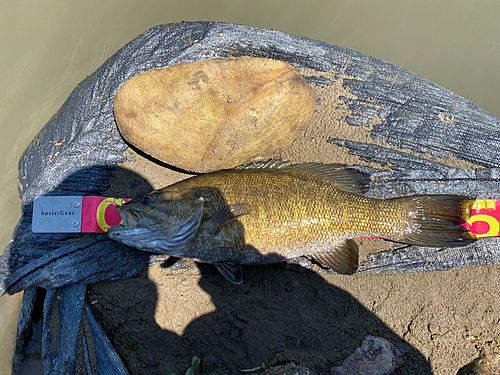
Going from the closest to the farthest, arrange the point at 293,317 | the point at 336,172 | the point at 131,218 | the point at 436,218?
the point at 131,218 < the point at 436,218 < the point at 336,172 < the point at 293,317

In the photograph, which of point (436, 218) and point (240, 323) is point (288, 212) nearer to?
point (240, 323)

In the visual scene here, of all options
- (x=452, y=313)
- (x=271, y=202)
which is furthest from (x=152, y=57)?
(x=452, y=313)

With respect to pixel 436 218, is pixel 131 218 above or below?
below

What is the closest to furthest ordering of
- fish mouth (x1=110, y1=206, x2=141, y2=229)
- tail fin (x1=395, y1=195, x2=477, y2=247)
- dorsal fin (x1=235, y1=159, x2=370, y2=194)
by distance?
1. fish mouth (x1=110, y1=206, x2=141, y2=229)
2. tail fin (x1=395, y1=195, x2=477, y2=247)
3. dorsal fin (x1=235, y1=159, x2=370, y2=194)

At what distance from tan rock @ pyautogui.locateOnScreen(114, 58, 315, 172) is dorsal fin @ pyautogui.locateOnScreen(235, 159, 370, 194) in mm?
237

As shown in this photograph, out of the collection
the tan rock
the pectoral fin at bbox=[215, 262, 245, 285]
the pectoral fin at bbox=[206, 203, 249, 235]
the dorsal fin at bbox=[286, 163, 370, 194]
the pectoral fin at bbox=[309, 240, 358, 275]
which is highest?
the tan rock

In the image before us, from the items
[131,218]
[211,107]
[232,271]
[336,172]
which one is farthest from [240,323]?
[211,107]

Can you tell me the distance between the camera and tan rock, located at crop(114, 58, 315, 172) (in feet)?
7.99

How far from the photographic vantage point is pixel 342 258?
2652 mm

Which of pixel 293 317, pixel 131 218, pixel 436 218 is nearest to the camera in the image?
pixel 131 218

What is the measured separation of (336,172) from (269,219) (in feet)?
2.56

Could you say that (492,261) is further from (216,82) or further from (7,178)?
(7,178)

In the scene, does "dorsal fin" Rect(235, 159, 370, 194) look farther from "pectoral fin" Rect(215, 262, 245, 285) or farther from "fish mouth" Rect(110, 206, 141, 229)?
"fish mouth" Rect(110, 206, 141, 229)

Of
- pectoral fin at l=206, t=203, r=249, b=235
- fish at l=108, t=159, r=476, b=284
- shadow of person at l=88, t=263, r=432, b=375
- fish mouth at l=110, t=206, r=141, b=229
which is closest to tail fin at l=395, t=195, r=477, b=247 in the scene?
fish at l=108, t=159, r=476, b=284
